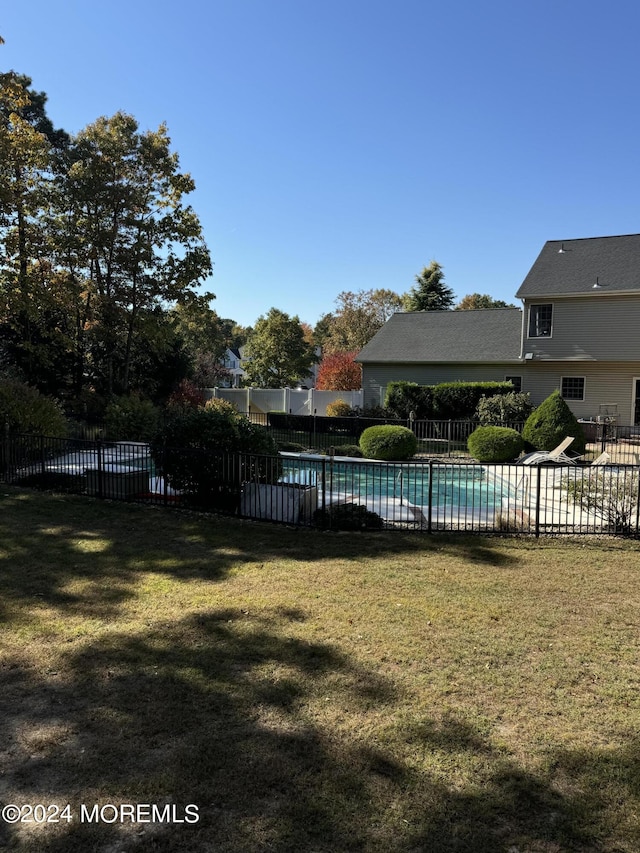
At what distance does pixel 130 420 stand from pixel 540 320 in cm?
1759

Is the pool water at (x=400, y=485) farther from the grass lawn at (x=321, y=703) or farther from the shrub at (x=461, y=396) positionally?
the shrub at (x=461, y=396)

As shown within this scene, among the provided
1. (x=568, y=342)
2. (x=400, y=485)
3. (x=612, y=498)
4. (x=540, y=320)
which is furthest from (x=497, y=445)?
(x=540, y=320)

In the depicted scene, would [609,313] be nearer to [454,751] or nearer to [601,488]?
[601,488]

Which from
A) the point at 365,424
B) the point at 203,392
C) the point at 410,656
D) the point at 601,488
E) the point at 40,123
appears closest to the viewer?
the point at 410,656

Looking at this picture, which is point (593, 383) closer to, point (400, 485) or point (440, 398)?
point (440, 398)

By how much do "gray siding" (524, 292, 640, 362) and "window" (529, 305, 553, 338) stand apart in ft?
0.73

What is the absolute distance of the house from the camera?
22.4m

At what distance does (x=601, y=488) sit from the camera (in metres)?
8.37

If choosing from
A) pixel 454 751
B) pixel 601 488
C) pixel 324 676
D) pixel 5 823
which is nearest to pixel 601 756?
pixel 454 751

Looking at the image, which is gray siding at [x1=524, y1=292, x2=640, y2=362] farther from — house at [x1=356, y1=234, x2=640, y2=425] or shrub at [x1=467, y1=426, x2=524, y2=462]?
shrub at [x1=467, y1=426, x2=524, y2=462]

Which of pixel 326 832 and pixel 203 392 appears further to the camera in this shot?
pixel 203 392

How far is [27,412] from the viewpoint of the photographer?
13.1 meters

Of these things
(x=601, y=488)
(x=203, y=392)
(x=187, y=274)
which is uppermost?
(x=187, y=274)

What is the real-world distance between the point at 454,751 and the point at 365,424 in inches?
736
